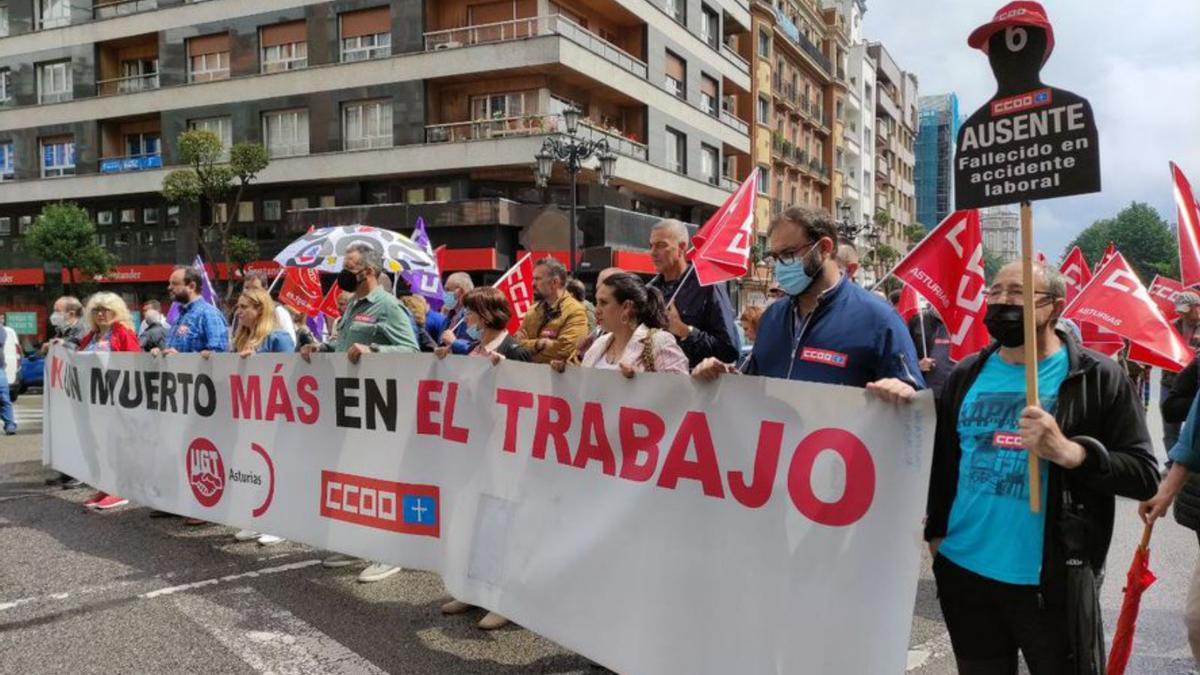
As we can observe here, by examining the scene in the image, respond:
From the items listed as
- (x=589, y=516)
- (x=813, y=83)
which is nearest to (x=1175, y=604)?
(x=589, y=516)

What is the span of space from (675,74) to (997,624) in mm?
33912

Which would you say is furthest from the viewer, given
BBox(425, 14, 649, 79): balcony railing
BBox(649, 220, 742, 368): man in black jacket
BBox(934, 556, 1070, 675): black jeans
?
BBox(425, 14, 649, 79): balcony railing

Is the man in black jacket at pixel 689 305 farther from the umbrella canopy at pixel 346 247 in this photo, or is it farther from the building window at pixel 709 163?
the building window at pixel 709 163

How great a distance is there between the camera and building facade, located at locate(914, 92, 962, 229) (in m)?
122

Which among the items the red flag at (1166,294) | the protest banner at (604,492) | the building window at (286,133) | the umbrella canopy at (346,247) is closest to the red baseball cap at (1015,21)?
the protest banner at (604,492)

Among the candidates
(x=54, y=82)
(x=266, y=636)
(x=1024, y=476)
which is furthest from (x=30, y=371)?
(x=54, y=82)

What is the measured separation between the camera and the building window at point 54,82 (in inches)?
1417

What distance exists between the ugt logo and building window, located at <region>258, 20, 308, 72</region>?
89.3ft

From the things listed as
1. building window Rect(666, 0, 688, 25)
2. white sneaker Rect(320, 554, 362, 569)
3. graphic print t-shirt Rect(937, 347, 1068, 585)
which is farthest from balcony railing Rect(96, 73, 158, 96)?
graphic print t-shirt Rect(937, 347, 1068, 585)

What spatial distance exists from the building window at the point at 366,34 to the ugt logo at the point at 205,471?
25.2m

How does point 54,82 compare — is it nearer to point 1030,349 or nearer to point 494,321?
point 494,321

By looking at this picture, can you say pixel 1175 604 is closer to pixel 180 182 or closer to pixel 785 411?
pixel 785 411

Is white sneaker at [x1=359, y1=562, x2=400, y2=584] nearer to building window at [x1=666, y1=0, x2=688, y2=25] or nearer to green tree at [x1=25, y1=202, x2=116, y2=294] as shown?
green tree at [x1=25, y1=202, x2=116, y2=294]

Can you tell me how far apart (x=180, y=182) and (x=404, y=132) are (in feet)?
25.5
